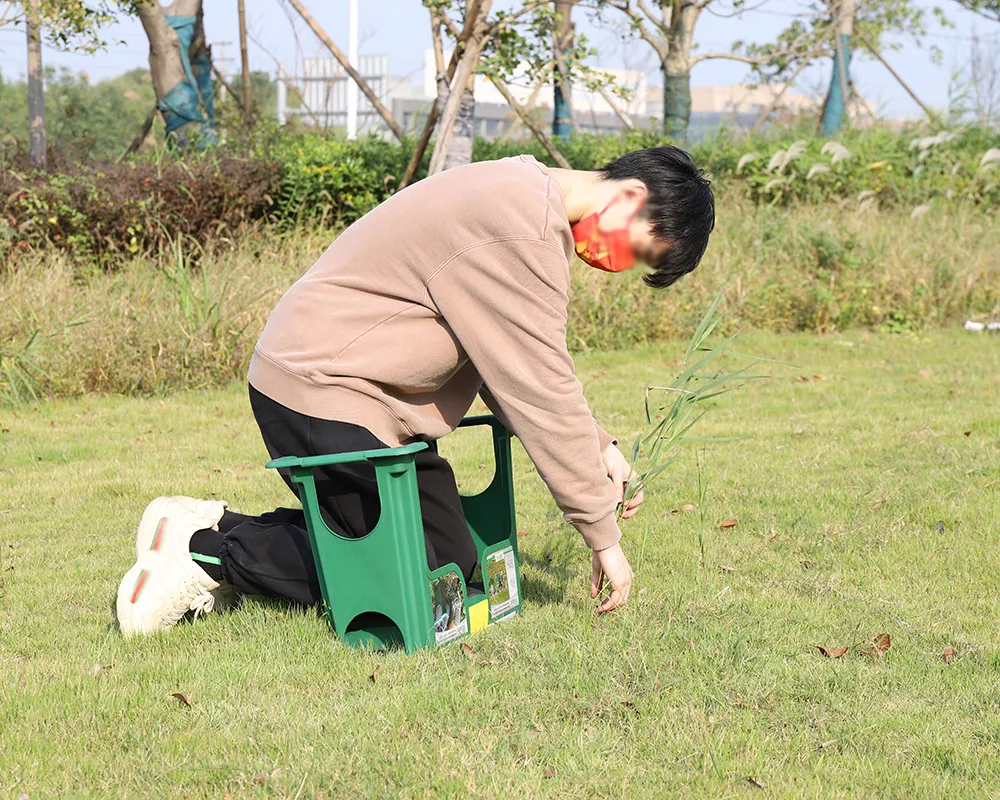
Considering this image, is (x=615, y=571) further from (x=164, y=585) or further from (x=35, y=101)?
(x=35, y=101)

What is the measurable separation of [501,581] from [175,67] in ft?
33.8

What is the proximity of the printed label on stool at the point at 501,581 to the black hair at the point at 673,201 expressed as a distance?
1.02 meters

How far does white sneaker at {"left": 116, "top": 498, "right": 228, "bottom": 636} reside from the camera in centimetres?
321

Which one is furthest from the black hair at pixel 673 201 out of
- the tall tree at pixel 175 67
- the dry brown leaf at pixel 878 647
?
the tall tree at pixel 175 67

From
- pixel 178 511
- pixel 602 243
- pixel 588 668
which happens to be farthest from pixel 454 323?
pixel 178 511

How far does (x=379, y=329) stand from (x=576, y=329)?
240 inches

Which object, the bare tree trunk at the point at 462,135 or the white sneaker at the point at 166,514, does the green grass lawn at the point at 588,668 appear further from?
the bare tree trunk at the point at 462,135

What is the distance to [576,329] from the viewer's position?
29.3 ft

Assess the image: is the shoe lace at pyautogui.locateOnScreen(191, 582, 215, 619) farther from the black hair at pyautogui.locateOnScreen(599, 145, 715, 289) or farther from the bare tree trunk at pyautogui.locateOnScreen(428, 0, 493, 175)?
the bare tree trunk at pyautogui.locateOnScreen(428, 0, 493, 175)

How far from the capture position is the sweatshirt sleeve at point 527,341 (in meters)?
2.75

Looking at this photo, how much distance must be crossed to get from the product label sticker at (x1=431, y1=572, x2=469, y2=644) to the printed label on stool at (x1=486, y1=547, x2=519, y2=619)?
169 mm

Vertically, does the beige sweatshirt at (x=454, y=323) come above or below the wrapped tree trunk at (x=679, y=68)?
below

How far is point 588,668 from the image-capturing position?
9.56ft

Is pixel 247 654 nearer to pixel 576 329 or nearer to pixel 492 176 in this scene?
pixel 492 176
